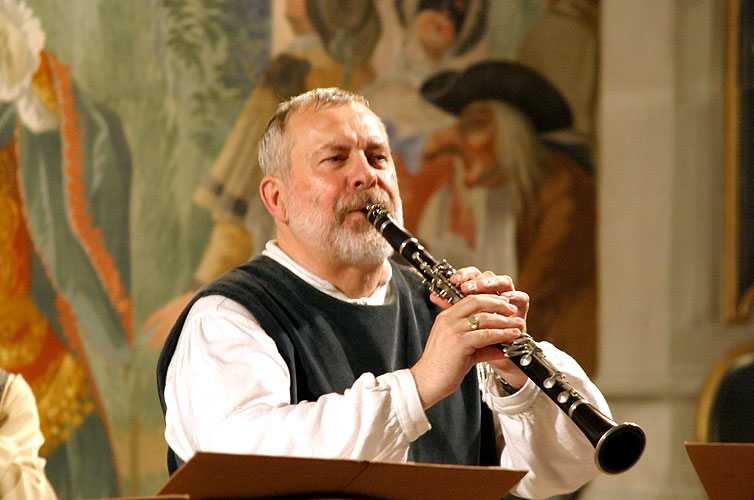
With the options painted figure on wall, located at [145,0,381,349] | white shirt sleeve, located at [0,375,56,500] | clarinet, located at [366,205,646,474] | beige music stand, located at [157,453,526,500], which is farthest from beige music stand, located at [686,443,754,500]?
painted figure on wall, located at [145,0,381,349]

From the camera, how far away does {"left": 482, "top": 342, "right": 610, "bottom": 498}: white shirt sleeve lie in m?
3.29

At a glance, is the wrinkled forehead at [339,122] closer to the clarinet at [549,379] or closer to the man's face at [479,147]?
the clarinet at [549,379]

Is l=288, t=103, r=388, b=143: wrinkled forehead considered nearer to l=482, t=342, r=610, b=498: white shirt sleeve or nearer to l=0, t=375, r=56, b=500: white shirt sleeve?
l=482, t=342, r=610, b=498: white shirt sleeve

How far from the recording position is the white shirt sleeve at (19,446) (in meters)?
5.41

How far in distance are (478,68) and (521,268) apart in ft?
4.92

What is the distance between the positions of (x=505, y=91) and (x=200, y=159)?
2.35 m

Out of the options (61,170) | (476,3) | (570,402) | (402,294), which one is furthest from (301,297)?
(476,3)

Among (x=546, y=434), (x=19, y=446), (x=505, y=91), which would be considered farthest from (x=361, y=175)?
(x=505, y=91)

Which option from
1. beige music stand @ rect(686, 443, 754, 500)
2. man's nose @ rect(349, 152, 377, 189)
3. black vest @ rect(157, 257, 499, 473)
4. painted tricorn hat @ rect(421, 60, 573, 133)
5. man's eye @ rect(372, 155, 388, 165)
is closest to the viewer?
beige music stand @ rect(686, 443, 754, 500)

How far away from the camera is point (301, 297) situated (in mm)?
3426

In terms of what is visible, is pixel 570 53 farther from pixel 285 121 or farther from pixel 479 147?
pixel 285 121

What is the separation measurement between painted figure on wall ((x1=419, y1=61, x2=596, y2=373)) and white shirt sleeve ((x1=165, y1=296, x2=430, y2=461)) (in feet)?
14.6

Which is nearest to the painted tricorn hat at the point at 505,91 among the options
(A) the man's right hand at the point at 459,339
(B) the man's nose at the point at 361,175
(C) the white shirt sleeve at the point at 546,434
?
(B) the man's nose at the point at 361,175

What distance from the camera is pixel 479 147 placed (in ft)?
25.3
